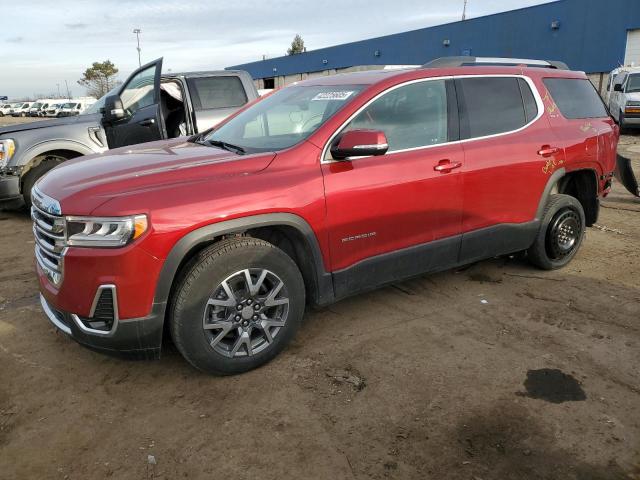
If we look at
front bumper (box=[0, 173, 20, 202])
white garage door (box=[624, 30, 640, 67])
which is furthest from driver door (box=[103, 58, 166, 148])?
white garage door (box=[624, 30, 640, 67])

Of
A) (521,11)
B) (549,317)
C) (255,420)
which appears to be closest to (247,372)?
(255,420)

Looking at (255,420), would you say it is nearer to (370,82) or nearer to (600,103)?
(370,82)

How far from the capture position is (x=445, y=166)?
3693 millimetres

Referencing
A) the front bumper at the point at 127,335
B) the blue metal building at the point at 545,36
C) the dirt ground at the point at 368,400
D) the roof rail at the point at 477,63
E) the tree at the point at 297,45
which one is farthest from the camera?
the tree at the point at 297,45

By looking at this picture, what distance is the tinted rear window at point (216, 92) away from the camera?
6.85m

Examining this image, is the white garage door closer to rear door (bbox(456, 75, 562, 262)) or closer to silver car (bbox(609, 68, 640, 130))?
silver car (bbox(609, 68, 640, 130))

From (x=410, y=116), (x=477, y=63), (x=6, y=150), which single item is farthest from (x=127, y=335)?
(x=6, y=150)

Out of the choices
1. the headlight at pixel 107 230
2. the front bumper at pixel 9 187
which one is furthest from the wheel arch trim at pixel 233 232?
the front bumper at pixel 9 187

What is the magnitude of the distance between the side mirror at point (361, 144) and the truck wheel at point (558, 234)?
6.91 feet

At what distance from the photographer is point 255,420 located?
271cm

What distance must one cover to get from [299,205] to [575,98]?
3.21 metres

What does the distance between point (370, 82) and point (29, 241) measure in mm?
4627

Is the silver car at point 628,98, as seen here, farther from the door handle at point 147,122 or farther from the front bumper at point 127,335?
the front bumper at point 127,335

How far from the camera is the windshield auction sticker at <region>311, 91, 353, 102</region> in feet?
11.6
